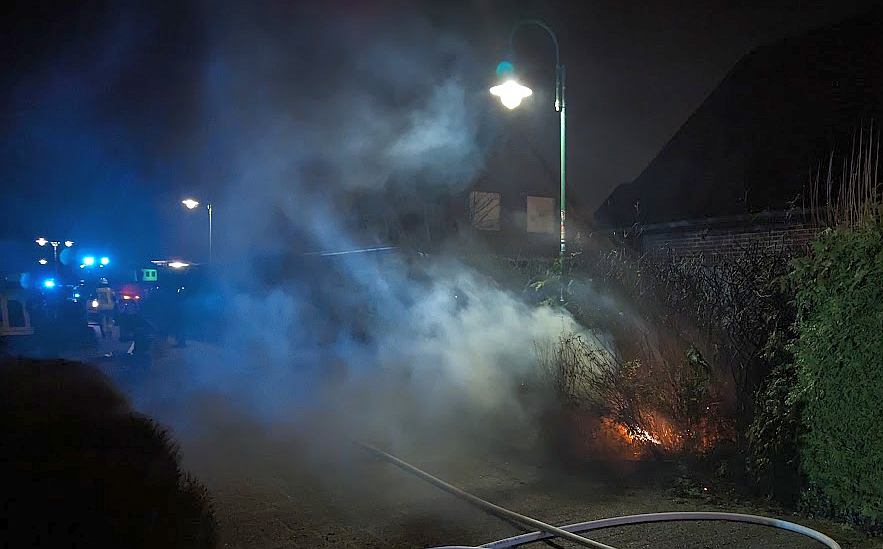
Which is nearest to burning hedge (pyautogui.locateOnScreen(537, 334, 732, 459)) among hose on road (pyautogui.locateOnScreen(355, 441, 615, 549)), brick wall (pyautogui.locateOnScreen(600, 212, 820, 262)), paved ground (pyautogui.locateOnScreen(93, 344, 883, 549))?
paved ground (pyautogui.locateOnScreen(93, 344, 883, 549))

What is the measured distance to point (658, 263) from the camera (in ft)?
22.5

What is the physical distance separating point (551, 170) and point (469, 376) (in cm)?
1549

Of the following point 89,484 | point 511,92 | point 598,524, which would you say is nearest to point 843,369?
point 598,524

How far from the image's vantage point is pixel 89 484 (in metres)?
3.39

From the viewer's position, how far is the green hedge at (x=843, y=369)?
14.4 ft

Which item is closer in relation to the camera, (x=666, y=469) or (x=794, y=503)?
(x=794, y=503)

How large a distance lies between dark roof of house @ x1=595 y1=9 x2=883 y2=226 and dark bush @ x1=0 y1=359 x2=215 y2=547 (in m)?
8.85

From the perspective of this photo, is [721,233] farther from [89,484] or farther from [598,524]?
[89,484]

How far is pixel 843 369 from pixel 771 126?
839cm

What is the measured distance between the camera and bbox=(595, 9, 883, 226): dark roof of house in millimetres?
10352

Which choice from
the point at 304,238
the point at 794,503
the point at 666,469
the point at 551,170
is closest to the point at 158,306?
the point at 304,238

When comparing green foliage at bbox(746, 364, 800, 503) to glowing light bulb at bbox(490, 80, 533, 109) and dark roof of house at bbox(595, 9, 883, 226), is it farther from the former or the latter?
dark roof of house at bbox(595, 9, 883, 226)

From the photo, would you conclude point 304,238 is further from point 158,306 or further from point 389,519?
point 389,519

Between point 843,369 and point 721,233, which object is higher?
point 721,233
